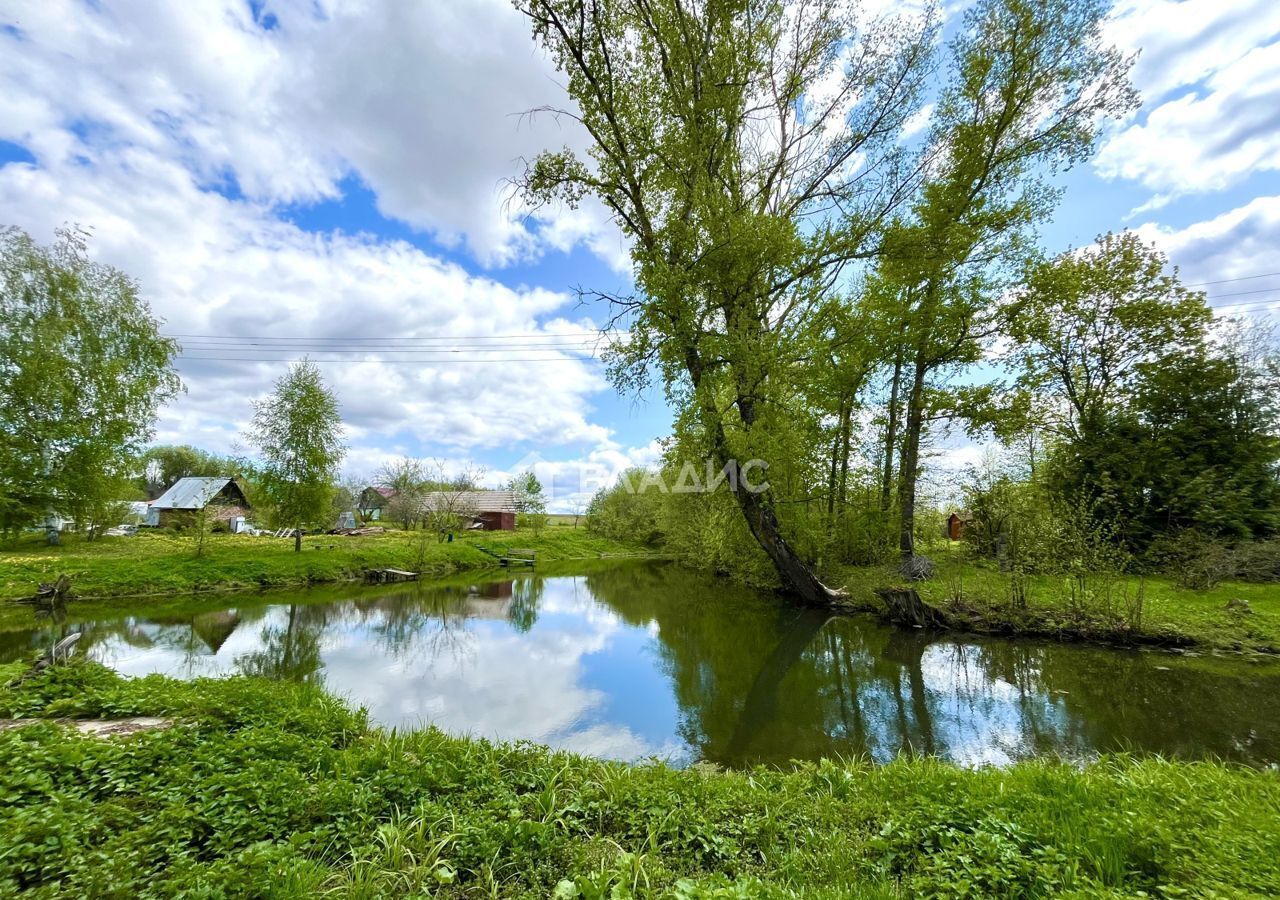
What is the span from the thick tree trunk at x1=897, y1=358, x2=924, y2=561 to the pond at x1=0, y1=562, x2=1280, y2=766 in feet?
11.8

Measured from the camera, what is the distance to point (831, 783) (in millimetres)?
3871

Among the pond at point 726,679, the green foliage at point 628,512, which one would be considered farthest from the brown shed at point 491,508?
the pond at point 726,679

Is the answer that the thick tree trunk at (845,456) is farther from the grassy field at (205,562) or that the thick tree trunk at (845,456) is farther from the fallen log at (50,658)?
the grassy field at (205,562)

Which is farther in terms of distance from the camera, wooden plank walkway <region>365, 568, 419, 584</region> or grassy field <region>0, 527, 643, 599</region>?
→ wooden plank walkway <region>365, 568, 419, 584</region>

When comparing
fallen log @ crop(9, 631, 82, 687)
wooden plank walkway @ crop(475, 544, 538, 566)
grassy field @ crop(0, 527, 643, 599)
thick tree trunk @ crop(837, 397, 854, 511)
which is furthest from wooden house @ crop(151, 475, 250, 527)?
thick tree trunk @ crop(837, 397, 854, 511)

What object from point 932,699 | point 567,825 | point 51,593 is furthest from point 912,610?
point 51,593

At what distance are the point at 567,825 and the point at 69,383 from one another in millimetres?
25088

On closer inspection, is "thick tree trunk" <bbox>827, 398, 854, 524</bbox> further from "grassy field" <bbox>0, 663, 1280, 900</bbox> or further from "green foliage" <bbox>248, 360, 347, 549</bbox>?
"green foliage" <bbox>248, 360, 347, 549</bbox>

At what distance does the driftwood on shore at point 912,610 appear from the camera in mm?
11398

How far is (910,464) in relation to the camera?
48.2 ft

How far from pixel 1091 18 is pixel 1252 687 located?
14.4 m

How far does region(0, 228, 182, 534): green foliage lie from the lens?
16.8 meters

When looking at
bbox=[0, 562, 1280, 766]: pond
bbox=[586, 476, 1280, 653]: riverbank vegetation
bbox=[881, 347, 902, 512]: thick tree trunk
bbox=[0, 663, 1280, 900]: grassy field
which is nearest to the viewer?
bbox=[0, 663, 1280, 900]: grassy field

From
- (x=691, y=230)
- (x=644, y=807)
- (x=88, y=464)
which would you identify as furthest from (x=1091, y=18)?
(x=88, y=464)
